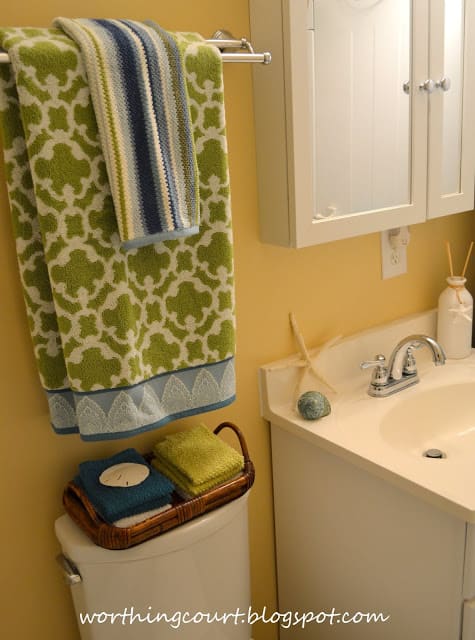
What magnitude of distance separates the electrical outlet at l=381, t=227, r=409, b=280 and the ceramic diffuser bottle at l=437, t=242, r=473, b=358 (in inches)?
5.0

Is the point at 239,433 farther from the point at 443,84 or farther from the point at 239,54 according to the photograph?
the point at 443,84

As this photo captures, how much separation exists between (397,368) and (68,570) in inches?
31.9

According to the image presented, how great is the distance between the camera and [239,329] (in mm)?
1269

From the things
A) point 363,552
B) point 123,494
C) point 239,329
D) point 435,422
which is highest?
point 239,329

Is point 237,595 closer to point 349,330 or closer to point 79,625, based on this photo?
point 79,625

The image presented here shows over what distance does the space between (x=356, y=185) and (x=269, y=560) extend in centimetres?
90

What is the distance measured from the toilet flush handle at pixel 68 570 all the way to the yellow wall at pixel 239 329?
7 centimetres

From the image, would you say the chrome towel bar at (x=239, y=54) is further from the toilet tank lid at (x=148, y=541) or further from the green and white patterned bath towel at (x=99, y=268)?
the toilet tank lid at (x=148, y=541)

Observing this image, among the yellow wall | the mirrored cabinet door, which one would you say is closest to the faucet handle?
the yellow wall

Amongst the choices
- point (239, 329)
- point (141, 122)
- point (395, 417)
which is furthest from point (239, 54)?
point (395, 417)

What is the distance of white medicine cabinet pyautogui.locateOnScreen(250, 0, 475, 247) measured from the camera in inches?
42.6

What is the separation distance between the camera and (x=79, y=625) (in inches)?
43.7

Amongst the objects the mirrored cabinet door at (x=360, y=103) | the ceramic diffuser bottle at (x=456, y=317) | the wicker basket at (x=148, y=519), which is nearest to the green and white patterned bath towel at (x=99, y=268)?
the wicker basket at (x=148, y=519)

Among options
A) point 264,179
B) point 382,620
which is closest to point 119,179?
point 264,179
